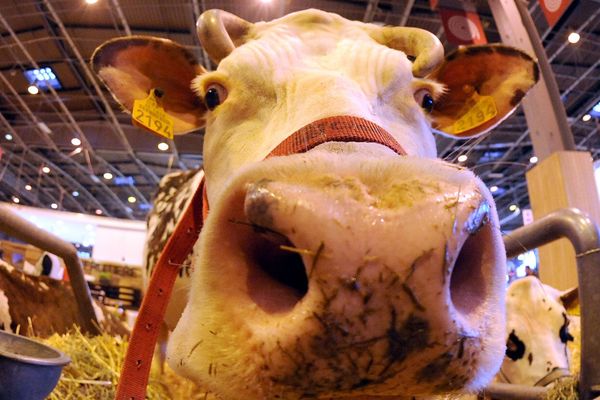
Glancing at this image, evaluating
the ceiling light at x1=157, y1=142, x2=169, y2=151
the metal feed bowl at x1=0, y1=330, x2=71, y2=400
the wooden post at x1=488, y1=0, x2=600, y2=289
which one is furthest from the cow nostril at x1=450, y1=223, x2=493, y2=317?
the ceiling light at x1=157, y1=142, x2=169, y2=151

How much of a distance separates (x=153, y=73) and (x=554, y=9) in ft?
13.1

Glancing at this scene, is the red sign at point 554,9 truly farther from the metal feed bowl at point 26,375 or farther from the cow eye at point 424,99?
the metal feed bowl at point 26,375

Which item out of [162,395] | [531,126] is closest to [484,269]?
[162,395]

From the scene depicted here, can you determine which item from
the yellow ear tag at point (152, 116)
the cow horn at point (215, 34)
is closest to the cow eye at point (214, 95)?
the cow horn at point (215, 34)

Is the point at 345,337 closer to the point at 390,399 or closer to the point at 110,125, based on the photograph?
the point at 390,399

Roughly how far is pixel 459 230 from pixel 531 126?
13.2ft

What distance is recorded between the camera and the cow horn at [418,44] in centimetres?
197

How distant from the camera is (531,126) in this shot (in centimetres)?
437

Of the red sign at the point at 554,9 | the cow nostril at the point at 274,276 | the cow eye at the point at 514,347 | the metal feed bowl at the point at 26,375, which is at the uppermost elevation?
the red sign at the point at 554,9

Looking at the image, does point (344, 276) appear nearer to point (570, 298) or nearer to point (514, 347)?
point (514, 347)

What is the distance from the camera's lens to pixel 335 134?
1170mm

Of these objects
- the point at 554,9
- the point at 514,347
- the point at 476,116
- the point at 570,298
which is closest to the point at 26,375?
the point at 476,116

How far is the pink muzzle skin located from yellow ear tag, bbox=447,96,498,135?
4.66 feet

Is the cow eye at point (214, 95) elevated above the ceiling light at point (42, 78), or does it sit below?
below
